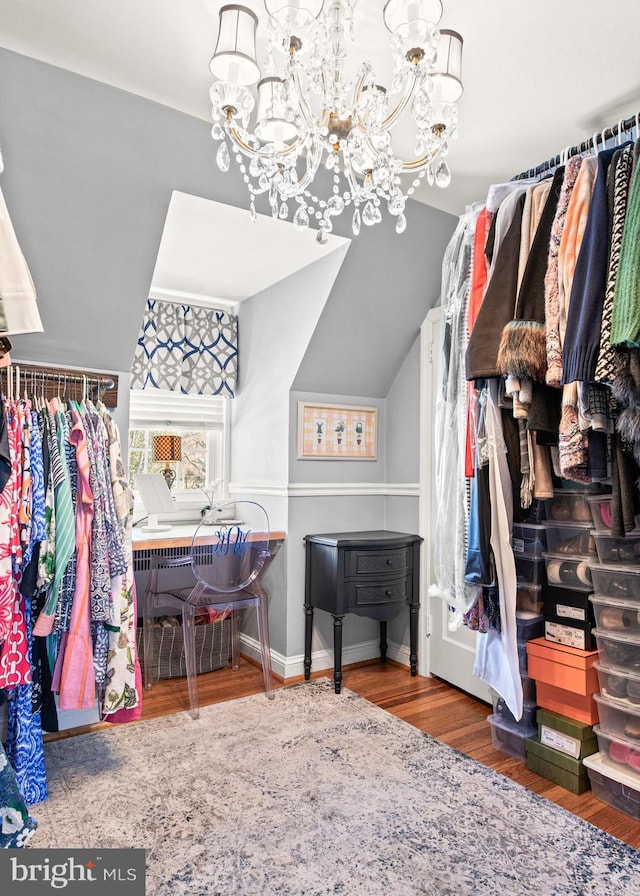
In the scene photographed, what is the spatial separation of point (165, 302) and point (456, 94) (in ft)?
7.96

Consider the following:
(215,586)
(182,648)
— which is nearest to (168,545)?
(215,586)

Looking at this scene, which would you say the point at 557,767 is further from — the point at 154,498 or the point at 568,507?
the point at 154,498

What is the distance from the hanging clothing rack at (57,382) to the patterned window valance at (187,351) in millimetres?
974

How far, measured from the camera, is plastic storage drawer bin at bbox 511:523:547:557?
2256 millimetres

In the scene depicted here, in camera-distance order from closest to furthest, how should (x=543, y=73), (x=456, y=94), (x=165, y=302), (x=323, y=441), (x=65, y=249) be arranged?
(x=456, y=94) < (x=543, y=73) < (x=65, y=249) < (x=323, y=441) < (x=165, y=302)

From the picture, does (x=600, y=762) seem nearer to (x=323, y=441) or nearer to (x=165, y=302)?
(x=323, y=441)

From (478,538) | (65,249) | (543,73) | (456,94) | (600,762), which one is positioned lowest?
(600,762)

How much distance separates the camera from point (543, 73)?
196 cm

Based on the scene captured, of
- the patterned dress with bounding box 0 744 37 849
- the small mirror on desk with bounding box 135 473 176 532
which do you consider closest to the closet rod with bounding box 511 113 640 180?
the small mirror on desk with bounding box 135 473 176 532

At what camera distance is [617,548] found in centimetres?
201

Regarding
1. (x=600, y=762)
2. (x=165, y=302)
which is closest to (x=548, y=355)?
(x=600, y=762)

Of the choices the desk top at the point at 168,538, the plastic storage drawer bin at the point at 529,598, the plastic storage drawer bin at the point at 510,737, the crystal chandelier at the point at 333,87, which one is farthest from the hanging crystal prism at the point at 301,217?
the plastic storage drawer bin at the point at 510,737

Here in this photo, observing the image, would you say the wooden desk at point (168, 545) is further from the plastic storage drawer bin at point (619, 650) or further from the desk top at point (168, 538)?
the plastic storage drawer bin at point (619, 650)

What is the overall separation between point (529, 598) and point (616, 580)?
0.36 meters
